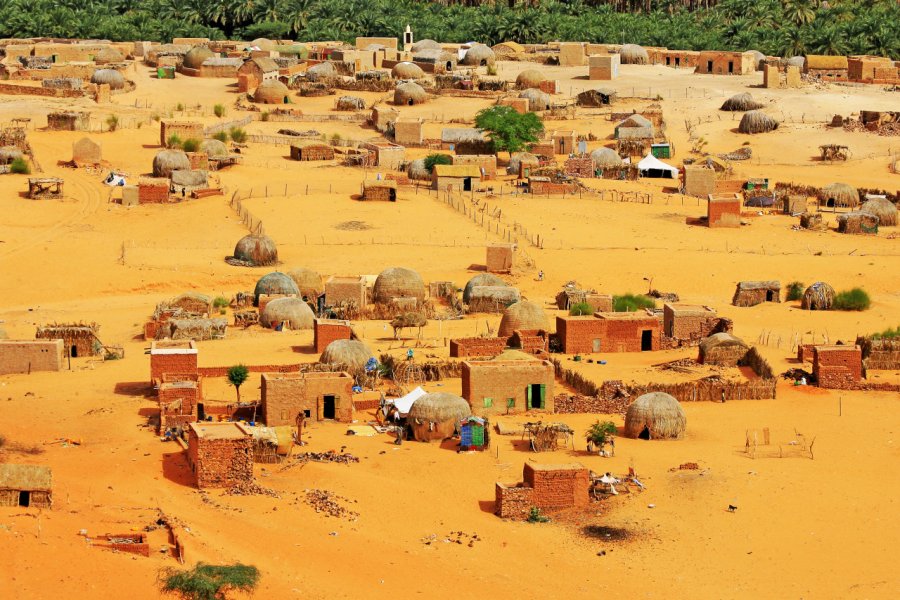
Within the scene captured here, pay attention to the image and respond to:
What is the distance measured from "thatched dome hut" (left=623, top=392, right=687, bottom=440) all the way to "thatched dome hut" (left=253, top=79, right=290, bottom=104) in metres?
55.8

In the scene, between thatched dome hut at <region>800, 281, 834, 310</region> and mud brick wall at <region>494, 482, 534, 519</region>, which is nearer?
mud brick wall at <region>494, 482, 534, 519</region>

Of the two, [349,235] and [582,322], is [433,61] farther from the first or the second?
[582,322]

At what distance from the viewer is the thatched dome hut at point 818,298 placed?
47531 millimetres

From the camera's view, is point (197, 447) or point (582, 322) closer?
point (197, 447)

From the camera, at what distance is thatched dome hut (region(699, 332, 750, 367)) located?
41.2 metres

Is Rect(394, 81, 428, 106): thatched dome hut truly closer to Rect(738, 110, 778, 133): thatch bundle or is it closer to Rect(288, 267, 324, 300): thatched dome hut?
Rect(738, 110, 778, 133): thatch bundle

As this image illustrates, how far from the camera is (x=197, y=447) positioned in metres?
31.2

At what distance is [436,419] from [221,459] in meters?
5.36

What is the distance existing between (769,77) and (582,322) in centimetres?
5138

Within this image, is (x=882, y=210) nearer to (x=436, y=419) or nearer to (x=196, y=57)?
(x=436, y=419)

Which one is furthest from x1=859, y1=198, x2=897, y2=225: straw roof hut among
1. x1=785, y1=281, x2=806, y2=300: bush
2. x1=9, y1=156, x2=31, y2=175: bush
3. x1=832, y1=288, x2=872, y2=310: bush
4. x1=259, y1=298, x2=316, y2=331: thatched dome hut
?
x1=9, y1=156, x2=31, y2=175: bush

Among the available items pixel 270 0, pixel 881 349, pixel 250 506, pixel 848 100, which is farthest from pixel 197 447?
pixel 270 0

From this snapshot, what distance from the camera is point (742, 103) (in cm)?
8519

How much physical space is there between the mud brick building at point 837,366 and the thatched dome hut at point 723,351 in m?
2.03
